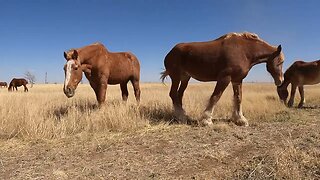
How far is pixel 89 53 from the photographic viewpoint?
26.3 feet

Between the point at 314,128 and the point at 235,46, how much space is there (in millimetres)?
2473

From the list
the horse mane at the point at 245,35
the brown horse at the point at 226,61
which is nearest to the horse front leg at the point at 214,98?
the brown horse at the point at 226,61

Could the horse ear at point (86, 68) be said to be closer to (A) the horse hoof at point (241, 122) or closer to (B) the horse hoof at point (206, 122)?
(B) the horse hoof at point (206, 122)

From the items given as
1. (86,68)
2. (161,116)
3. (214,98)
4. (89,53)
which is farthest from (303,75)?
(86,68)

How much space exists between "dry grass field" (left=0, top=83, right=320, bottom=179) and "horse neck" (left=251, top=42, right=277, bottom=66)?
1.51m

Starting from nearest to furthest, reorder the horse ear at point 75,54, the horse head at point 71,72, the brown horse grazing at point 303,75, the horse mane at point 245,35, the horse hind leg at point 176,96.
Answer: the horse head at point 71,72
the horse ear at point 75,54
the horse mane at point 245,35
the horse hind leg at point 176,96
the brown horse grazing at point 303,75

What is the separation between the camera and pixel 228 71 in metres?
7.24

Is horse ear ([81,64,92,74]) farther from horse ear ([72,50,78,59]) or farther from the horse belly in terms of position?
the horse belly

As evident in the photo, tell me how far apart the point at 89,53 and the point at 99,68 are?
1.67 feet

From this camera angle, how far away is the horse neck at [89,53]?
776cm

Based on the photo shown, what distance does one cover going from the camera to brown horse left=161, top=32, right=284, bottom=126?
23.9 ft

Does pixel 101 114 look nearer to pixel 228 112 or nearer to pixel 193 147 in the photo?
pixel 193 147

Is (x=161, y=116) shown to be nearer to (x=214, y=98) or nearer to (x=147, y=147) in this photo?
(x=214, y=98)

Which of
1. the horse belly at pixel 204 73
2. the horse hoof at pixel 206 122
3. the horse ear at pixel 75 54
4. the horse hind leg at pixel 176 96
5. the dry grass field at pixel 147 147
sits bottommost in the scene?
the dry grass field at pixel 147 147
